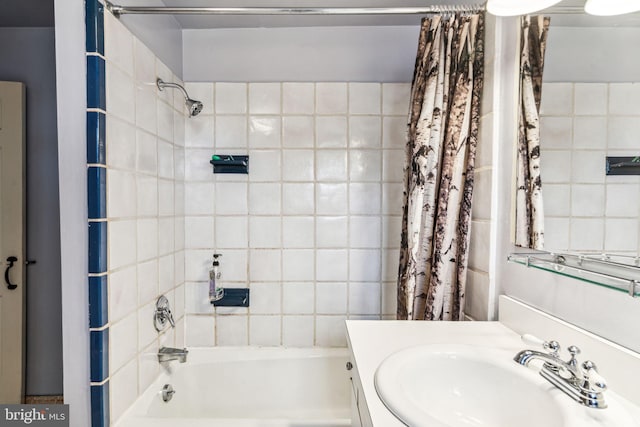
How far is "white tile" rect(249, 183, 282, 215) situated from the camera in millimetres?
1746

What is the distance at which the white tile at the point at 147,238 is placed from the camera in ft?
4.21

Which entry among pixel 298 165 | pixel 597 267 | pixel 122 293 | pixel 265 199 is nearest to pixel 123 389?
pixel 122 293

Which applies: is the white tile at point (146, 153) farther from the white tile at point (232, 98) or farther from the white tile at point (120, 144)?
the white tile at point (232, 98)

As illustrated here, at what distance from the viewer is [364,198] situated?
68.9 inches

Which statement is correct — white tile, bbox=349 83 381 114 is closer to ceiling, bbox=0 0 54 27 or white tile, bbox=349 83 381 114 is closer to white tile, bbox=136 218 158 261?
white tile, bbox=136 218 158 261

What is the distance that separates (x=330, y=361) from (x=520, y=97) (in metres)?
1.47

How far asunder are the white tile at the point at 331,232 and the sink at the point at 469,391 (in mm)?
916

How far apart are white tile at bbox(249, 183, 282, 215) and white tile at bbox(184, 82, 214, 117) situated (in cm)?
48

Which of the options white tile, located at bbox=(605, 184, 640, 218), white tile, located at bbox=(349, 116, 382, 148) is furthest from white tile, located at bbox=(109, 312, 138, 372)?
white tile, located at bbox=(605, 184, 640, 218)

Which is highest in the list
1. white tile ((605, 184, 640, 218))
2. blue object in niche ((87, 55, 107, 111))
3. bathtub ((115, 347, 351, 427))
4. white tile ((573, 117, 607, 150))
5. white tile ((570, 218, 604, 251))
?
blue object in niche ((87, 55, 107, 111))

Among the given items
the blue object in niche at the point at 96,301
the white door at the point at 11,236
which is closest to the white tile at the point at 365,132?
the blue object in niche at the point at 96,301

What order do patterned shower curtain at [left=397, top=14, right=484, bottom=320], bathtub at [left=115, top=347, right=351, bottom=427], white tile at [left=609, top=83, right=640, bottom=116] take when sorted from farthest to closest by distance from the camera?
Result: bathtub at [left=115, top=347, right=351, bottom=427] → patterned shower curtain at [left=397, top=14, right=484, bottom=320] → white tile at [left=609, top=83, right=640, bottom=116]

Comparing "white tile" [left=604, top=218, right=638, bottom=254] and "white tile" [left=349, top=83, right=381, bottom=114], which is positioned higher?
"white tile" [left=349, top=83, right=381, bottom=114]

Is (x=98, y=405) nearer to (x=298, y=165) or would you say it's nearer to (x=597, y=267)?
(x=298, y=165)
